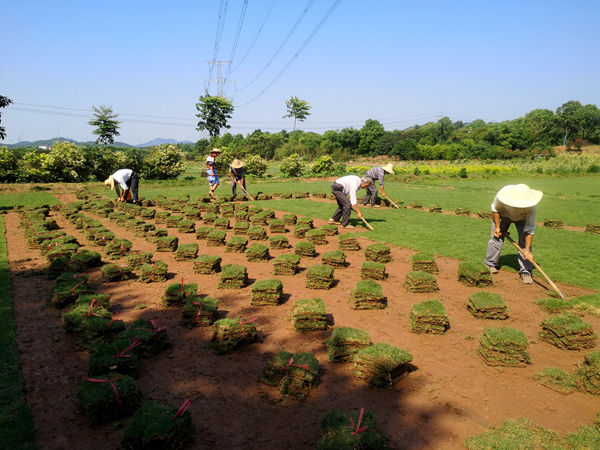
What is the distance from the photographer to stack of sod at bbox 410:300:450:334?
6.46 m

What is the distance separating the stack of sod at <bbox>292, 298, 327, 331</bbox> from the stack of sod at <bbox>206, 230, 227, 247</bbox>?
6406 mm

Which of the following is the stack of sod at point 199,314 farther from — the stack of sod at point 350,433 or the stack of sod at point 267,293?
the stack of sod at point 350,433

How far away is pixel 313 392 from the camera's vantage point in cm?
498

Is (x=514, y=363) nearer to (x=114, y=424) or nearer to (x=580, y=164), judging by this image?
(x=114, y=424)

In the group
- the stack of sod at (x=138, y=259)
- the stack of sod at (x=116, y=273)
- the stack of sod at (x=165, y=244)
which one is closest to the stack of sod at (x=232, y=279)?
the stack of sod at (x=138, y=259)

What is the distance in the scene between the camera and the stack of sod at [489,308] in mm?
7027

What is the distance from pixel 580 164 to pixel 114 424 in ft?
191

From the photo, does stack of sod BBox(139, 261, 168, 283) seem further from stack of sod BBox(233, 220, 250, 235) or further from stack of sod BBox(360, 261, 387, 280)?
stack of sod BBox(360, 261, 387, 280)

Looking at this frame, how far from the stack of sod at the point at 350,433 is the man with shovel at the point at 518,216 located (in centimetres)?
712

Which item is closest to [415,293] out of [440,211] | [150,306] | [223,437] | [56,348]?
[223,437]

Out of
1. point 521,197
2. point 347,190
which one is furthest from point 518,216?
point 347,190

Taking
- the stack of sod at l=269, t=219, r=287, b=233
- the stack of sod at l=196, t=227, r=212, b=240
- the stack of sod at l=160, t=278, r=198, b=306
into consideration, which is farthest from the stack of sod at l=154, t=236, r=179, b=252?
the stack of sod at l=160, t=278, r=198, b=306

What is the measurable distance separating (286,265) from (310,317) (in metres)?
3.10

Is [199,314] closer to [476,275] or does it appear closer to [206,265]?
[206,265]
